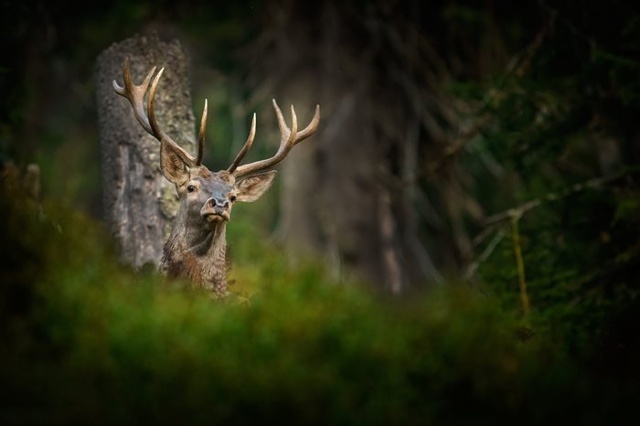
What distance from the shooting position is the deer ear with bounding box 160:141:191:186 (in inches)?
294

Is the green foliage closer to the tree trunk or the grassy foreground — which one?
the tree trunk

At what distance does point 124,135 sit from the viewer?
337 inches

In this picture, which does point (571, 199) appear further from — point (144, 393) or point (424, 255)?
point (144, 393)

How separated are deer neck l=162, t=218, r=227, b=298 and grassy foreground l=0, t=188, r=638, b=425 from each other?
135 cm

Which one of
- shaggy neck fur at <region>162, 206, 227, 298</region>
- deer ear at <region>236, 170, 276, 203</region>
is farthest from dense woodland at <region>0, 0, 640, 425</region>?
deer ear at <region>236, 170, 276, 203</region>

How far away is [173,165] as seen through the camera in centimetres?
755

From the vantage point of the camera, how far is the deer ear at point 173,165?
24.5 ft

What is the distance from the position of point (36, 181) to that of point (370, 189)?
23.5 feet

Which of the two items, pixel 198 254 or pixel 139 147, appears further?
pixel 139 147

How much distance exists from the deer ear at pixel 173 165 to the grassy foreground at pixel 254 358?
60.8 inches

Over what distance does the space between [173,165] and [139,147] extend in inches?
42.1

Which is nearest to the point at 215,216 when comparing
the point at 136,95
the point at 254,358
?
the point at 136,95

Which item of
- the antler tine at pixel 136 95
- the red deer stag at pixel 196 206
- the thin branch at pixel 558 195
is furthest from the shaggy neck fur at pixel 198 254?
the thin branch at pixel 558 195

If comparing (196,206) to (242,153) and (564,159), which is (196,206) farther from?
(564,159)
